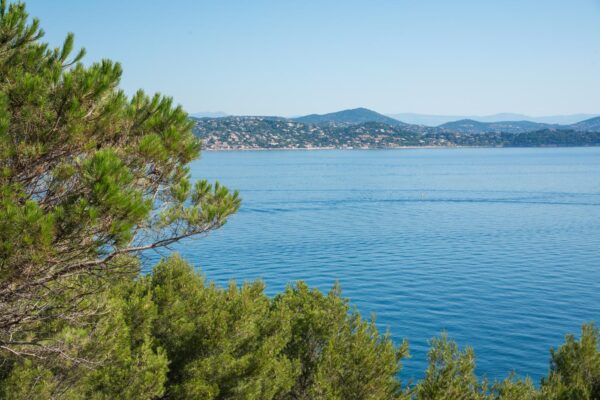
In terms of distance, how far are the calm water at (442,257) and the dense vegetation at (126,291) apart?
10504mm

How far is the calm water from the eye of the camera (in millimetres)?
30688

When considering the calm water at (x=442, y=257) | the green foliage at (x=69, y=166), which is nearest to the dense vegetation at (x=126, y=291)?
the green foliage at (x=69, y=166)

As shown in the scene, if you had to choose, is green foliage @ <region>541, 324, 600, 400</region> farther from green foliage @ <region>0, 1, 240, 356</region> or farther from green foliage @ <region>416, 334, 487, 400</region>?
green foliage @ <region>0, 1, 240, 356</region>

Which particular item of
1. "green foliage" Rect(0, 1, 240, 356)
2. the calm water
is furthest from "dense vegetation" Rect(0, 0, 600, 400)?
the calm water

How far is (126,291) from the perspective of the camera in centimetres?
1697

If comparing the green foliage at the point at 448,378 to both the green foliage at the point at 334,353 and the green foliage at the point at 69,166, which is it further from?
the green foliage at the point at 69,166

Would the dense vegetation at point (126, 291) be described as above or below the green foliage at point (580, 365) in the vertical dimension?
above

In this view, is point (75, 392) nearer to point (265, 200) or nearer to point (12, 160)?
point (12, 160)

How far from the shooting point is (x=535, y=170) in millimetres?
128625

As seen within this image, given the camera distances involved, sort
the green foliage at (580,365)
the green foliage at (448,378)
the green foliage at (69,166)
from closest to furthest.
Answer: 1. the green foliage at (69,166)
2. the green foliage at (448,378)
3. the green foliage at (580,365)

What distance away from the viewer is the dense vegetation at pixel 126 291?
770cm

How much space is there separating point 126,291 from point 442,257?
3338cm

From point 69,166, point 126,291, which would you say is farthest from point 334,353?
point 69,166

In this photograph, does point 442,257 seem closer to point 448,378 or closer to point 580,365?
point 580,365
